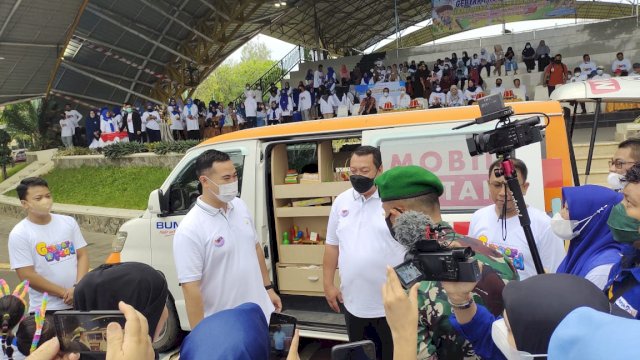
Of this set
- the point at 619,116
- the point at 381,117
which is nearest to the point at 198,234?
the point at 381,117

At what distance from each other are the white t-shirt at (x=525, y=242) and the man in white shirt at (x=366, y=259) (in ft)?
1.87

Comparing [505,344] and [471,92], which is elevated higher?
[471,92]

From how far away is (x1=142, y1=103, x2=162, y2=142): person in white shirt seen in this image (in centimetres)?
1628

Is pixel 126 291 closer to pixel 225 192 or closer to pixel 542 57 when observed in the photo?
pixel 225 192

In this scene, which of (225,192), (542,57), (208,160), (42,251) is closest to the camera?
(225,192)

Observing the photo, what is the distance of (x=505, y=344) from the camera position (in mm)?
1200

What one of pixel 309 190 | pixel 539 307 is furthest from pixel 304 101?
pixel 539 307

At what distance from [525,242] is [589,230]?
61 cm

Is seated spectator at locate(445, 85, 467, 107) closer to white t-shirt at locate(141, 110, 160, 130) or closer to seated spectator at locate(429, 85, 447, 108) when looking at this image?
seated spectator at locate(429, 85, 447, 108)

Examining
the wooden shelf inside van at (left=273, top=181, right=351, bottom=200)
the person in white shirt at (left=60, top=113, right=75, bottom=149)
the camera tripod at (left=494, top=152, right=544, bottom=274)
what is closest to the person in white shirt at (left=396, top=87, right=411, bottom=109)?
the wooden shelf inside van at (left=273, top=181, right=351, bottom=200)

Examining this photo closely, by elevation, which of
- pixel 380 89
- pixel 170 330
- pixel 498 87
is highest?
pixel 380 89

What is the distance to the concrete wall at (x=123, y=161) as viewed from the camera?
13.3m

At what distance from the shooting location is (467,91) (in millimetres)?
14641

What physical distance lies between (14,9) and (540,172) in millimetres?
17136
